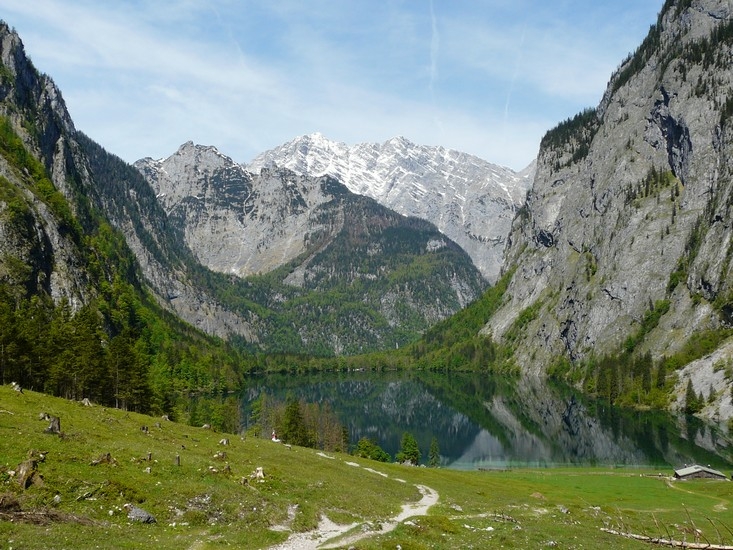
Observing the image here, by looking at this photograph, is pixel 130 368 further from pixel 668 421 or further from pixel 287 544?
pixel 668 421

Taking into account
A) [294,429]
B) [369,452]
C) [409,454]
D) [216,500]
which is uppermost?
[216,500]

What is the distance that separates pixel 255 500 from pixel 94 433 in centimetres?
1899

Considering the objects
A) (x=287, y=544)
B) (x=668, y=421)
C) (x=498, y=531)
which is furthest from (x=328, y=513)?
(x=668, y=421)

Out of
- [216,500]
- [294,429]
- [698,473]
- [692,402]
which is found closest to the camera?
Answer: [216,500]

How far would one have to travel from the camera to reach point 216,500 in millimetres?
33219

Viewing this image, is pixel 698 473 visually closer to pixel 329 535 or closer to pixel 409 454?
pixel 409 454

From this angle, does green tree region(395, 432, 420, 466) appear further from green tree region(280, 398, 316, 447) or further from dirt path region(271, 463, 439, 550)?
dirt path region(271, 463, 439, 550)

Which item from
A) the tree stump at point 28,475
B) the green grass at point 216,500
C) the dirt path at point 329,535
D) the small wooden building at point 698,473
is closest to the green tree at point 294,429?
the green grass at point 216,500

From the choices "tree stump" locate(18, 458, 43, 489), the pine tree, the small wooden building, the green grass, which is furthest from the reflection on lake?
"tree stump" locate(18, 458, 43, 489)

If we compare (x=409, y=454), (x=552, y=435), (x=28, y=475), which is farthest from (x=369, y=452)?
(x=28, y=475)

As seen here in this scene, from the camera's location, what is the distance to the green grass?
87.6 ft

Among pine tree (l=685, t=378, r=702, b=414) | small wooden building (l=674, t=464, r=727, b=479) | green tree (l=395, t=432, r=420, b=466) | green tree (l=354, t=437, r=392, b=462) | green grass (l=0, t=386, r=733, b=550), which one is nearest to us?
green grass (l=0, t=386, r=733, b=550)

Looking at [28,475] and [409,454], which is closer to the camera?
[28,475]

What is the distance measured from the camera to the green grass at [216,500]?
26.7m
